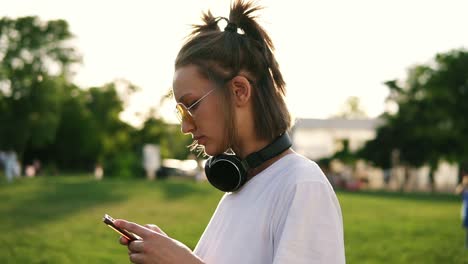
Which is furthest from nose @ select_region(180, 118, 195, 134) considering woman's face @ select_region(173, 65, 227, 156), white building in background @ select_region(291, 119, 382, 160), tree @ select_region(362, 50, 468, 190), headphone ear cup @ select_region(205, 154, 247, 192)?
white building in background @ select_region(291, 119, 382, 160)

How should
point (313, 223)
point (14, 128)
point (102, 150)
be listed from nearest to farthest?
point (313, 223) → point (14, 128) → point (102, 150)

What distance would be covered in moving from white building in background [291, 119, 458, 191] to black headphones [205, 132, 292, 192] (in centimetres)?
6529

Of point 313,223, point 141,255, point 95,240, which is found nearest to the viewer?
point 313,223

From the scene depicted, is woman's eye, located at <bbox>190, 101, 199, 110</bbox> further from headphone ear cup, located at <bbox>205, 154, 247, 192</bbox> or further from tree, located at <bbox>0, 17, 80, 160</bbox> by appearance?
tree, located at <bbox>0, 17, 80, 160</bbox>

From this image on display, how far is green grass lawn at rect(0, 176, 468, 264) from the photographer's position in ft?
37.2

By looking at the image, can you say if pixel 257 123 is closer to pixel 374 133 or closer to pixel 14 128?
pixel 14 128

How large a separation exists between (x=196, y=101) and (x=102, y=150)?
91.0 metres

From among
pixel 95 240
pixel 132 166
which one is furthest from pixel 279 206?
pixel 132 166

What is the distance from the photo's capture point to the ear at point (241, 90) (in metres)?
2.30

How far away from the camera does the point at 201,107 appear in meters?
2.37

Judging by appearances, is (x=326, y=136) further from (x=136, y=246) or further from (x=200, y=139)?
(x=136, y=246)

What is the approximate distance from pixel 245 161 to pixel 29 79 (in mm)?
63854

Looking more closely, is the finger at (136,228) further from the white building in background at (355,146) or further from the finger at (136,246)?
the white building in background at (355,146)

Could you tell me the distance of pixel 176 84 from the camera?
2420 mm
